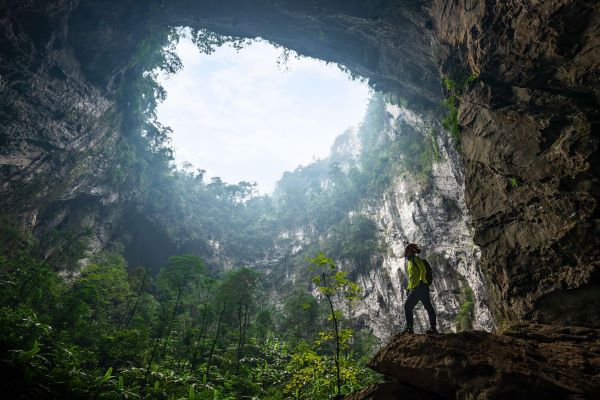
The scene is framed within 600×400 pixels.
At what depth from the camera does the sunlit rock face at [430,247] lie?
20.2 m

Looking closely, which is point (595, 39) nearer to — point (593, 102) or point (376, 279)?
point (593, 102)

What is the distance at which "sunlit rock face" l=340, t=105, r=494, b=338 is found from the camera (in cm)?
2020

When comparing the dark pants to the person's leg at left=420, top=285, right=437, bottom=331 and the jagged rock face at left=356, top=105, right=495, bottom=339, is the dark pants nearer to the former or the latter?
the person's leg at left=420, top=285, right=437, bottom=331

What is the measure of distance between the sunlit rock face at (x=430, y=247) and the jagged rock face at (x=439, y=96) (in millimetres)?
5798

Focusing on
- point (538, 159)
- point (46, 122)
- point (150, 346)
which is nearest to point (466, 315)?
point (538, 159)

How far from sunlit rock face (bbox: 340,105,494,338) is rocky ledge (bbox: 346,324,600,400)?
13.1 metres

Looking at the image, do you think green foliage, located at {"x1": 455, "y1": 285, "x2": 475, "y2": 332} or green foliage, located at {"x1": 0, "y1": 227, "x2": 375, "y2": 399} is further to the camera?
green foliage, located at {"x1": 455, "y1": 285, "x2": 475, "y2": 332}

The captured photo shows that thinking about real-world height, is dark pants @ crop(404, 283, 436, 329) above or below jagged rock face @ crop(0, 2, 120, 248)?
below

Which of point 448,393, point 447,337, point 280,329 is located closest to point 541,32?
point 447,337

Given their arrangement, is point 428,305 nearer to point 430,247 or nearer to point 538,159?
point 538,159

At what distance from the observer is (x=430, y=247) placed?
23.8 m

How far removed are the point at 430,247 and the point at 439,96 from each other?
11050mm

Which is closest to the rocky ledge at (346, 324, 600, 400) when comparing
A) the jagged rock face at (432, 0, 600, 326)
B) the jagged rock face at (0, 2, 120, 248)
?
the jagged rock face at (432, 0, 600, 326)

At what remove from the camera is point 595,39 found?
272 inches
